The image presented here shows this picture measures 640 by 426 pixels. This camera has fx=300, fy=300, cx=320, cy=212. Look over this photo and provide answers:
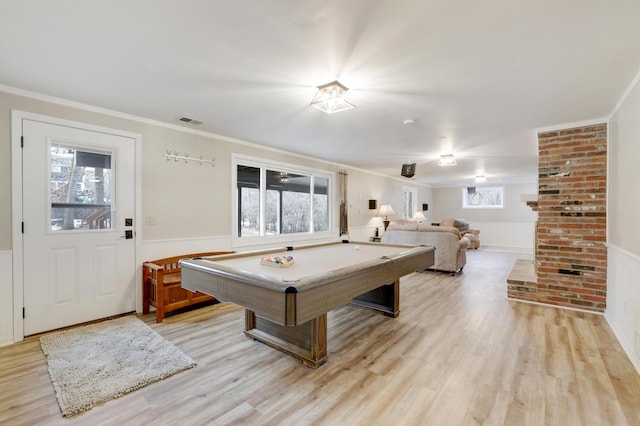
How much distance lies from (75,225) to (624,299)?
5481mm

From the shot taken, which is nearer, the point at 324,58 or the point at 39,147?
the point at 324,58

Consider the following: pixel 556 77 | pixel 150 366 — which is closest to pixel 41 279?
pixel 150 366

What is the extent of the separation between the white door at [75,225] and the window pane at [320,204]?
354 centimetres

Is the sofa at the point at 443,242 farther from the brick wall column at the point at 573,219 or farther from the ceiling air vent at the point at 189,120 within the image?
the ceiling air vent at the point at 189,120

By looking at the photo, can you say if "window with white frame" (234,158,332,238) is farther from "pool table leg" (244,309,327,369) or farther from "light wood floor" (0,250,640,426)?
"pool table leg" (244,309,327,369)

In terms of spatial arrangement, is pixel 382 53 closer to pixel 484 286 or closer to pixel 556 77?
pixel 556 77

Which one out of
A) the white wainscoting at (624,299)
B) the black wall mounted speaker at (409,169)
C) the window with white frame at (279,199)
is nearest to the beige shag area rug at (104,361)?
the window with white frame at (279,199)

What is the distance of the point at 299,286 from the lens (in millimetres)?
1744

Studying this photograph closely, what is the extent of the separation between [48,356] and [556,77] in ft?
15.8

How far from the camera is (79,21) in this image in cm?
177

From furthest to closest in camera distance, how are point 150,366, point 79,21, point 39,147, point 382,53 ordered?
point 39,147 → point 150,366 → point 382,53 → point 79,21

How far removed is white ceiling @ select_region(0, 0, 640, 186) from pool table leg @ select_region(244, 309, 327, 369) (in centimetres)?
198

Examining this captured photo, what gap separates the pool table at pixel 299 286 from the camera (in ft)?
5.82

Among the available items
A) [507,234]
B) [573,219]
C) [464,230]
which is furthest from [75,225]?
[507,234]
